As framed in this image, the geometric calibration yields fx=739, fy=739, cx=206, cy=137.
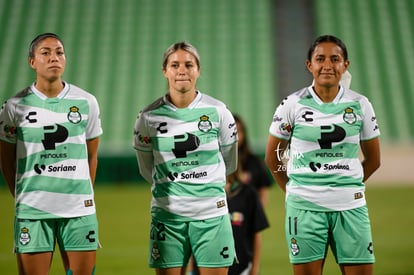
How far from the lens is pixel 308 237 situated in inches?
169

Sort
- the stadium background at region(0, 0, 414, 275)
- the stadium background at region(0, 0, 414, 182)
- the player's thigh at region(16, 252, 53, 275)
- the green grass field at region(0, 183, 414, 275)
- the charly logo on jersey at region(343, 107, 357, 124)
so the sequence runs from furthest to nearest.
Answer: the stadium background at region(0, 0, 414, 182)
the stadium background at region(0, 0, 414, 275)
the green grass field at region(0, 183, 414, 275)
the charly logo on jersey at region(343, 107, 357, 124)
the player's thigh at region(16, 252, 53, 275)

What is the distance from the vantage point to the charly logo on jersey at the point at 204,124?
441 cm

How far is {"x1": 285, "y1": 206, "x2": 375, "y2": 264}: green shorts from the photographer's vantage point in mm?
4250

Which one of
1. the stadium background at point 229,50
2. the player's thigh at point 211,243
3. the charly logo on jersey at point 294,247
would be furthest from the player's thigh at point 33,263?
the stadium background at point 229,50

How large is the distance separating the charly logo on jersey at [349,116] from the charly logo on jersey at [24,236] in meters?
→ 1.96

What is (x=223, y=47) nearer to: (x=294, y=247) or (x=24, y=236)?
(x=294, y=247)

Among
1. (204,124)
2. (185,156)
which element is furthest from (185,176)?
(204,124)

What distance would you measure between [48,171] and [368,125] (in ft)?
6.23

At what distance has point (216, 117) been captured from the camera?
176 inches

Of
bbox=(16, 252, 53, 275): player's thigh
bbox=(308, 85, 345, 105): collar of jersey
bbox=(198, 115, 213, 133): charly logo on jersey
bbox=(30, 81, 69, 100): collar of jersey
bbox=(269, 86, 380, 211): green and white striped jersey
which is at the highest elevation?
bbox=(30, 81, 69, 100): collar of jersey

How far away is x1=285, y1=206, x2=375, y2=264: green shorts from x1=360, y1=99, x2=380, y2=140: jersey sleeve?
43cm

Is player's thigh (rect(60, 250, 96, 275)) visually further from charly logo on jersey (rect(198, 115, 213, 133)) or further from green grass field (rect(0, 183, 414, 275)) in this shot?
green grass field (rect(0, 183, 414, 275))

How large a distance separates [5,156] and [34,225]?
0.46 meters

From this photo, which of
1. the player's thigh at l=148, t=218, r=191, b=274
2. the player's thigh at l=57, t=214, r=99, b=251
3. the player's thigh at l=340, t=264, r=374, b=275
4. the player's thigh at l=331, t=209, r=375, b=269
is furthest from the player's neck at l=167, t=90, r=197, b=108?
the player's thigh at l=340, t=264, r=374, b=275
